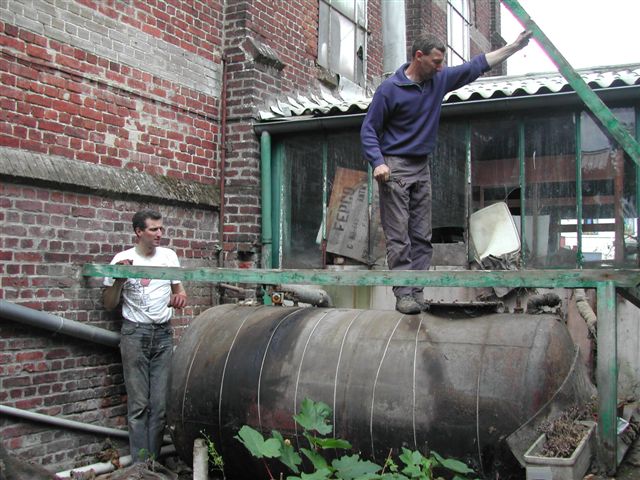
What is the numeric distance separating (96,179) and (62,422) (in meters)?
1.83

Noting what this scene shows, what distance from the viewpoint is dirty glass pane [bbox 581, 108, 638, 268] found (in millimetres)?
5934

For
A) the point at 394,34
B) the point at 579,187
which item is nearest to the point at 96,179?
the point at 579,187

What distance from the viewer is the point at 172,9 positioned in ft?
20.9

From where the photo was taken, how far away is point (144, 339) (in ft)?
16.8

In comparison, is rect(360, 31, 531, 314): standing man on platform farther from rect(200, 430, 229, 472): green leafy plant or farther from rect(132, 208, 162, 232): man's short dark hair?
rect(132, 208, 162, 232): man's short dark hair

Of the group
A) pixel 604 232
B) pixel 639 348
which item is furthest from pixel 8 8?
pixel 639 348

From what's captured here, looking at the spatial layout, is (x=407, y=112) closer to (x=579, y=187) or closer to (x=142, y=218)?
(x=142, y=218)

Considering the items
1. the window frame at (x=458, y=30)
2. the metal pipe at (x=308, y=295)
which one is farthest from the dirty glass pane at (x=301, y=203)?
the window frame at (x=458, y=30)

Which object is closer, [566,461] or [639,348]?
[566,461]

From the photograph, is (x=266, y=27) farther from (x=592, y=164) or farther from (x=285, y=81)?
(x=592, y=164)

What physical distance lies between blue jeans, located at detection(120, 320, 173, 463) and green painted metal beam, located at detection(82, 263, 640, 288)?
0.65 metres

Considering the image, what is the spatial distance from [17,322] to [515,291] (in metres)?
4.18

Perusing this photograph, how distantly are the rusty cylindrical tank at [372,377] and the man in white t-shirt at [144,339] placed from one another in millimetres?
320

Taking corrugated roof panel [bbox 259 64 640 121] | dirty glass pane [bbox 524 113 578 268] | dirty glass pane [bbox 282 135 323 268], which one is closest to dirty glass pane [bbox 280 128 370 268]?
dirty glass pane [bbox 282 135 323 268]
